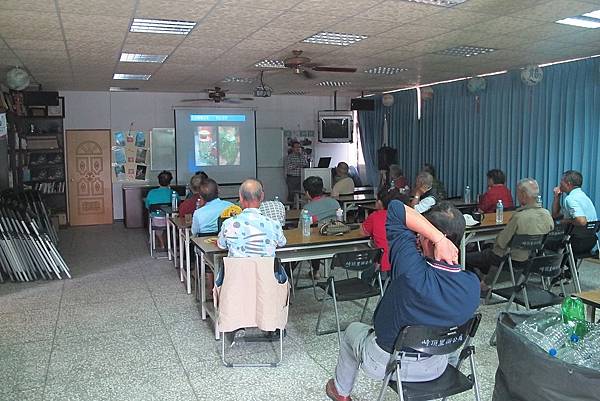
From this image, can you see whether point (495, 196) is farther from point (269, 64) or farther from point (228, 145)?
point (228, 145)

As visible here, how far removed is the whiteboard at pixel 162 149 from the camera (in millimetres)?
11031

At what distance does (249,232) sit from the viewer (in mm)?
3648

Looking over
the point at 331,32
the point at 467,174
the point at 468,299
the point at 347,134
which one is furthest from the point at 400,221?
the point at 347,134

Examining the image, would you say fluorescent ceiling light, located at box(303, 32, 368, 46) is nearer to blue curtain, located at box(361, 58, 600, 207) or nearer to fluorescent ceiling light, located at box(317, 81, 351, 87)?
blue curtain, located at box(361, 58, 600, 207)

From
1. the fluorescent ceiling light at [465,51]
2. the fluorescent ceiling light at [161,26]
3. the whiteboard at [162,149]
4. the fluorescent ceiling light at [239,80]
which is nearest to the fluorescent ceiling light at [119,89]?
the whiteboard at [162,149]

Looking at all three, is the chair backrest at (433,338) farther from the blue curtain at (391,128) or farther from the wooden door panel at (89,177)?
the wooden door panel at (89,177)

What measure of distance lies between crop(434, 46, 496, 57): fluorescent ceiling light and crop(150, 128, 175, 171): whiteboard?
260 inches

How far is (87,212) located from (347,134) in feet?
19.2

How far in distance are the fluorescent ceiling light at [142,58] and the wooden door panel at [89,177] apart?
428 cm

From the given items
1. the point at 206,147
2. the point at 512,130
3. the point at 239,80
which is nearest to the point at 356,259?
the point at 512,130

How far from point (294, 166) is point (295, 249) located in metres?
7.62

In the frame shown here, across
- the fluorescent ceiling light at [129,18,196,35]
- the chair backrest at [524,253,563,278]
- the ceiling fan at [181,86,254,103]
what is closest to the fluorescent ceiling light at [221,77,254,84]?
Result: the ceiling fan at [181,86,254,103]

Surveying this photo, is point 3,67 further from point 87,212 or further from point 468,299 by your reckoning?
point 468,299

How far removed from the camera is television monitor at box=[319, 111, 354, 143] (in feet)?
37.0
